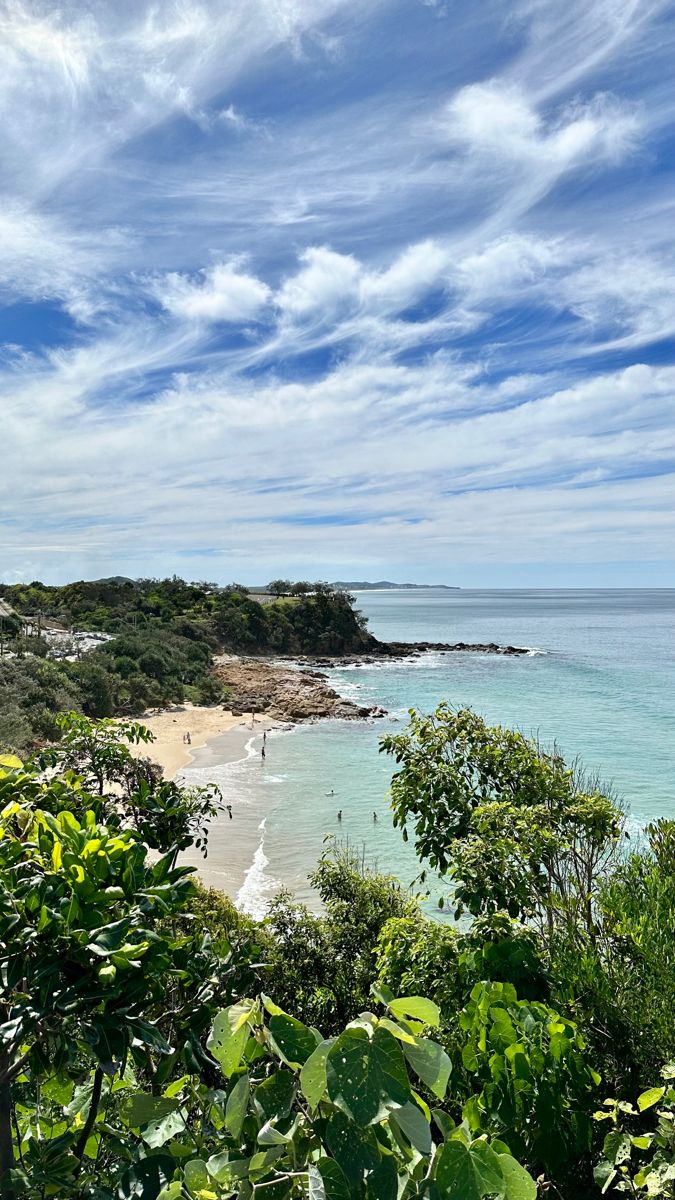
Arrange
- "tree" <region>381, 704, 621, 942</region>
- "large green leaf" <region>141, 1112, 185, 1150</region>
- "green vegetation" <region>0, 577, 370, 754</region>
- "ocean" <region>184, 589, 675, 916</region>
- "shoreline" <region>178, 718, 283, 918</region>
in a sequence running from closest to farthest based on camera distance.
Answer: "large green leaf" <region>141, 1112, 185, 1150</region> → "tree" <region>381, 704, 621, 942</region> → "shoreline" <region>178, 718, 283, 918</region> → "ocean" <region>184, 589, 675, 916</region> → "green vegetation" <region>0, 577, 370, 754</region>

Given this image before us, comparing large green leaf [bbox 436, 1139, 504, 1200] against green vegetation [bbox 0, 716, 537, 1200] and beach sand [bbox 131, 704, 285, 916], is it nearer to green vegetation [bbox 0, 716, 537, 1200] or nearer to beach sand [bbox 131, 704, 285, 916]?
green vegetation [bbox 0, 716, 537, 1200]

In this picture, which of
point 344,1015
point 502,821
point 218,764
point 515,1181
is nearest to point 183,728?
point 218,764

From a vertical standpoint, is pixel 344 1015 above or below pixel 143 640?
below

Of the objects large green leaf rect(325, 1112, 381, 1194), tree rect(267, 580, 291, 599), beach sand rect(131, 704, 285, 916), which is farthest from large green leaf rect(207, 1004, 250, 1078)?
tree rect(267, 580, 291, 599)

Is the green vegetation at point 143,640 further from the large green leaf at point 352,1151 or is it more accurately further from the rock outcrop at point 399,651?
the large green leaf at point 352,1151

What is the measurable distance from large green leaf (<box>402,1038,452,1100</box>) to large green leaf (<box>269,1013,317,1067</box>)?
25cm

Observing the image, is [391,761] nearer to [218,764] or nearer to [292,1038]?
[218,764]

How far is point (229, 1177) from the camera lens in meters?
1.32

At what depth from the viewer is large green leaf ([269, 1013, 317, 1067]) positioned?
4.68ft

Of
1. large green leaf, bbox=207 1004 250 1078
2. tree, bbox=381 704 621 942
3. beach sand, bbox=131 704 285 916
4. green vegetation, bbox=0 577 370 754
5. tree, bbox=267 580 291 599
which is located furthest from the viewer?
→ tree, bbox=267 580 291 599

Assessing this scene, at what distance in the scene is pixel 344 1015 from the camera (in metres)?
6.89

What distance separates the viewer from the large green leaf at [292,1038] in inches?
56.2

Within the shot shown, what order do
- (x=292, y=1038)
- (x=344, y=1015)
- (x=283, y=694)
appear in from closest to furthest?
(x=292, y=1038), (x=344, y=1015), (x=283, y=694)

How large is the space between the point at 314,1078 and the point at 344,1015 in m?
6.52
